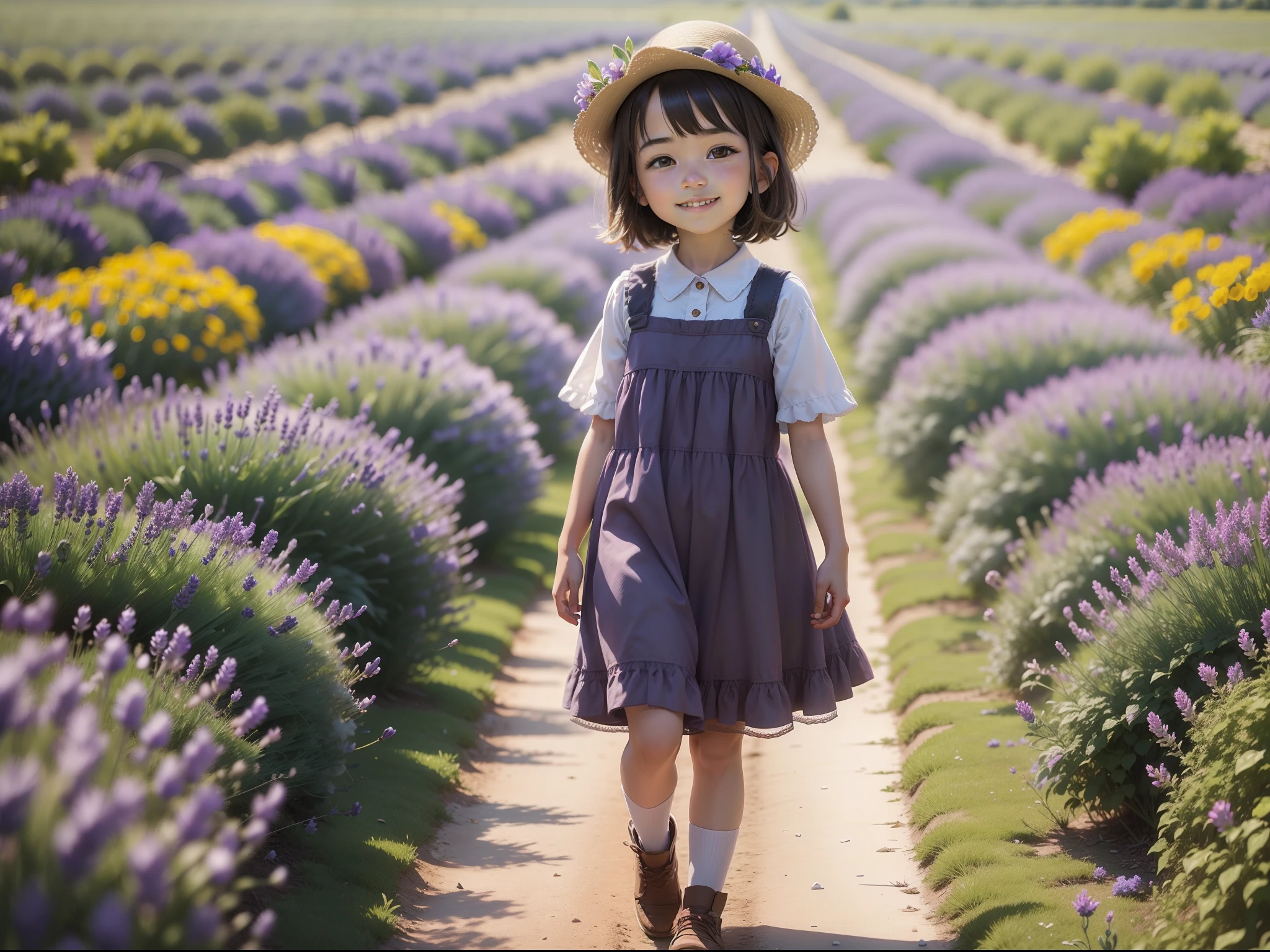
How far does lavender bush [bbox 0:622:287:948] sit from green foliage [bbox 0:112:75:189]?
42.6 feet

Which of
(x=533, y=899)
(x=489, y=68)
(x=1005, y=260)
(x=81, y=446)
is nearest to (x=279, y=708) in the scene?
(x=533, y=899)

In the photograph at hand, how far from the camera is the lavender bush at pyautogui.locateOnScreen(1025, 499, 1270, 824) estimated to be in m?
3.50

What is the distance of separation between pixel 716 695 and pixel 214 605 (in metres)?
1.56

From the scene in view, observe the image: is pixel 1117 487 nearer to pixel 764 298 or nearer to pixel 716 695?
pixel 764 298

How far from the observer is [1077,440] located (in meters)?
6.18

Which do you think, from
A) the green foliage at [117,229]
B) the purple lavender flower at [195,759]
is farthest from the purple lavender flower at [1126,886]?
the green foliage at [117,229]

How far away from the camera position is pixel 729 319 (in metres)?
3.39

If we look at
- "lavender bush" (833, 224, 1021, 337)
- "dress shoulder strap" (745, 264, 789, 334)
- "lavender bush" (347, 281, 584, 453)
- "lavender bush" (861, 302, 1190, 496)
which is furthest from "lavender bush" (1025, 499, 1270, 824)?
"lavender bush" (833, 224, 1021, 337)

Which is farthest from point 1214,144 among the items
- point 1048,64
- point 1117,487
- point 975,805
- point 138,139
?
point 138,139

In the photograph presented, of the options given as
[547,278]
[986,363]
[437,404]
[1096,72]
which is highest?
[1096,72]

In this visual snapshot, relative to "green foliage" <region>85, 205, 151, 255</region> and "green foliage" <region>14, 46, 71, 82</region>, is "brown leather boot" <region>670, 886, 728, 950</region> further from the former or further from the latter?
"green foliage" <region>14, 46, 71, 82</region>

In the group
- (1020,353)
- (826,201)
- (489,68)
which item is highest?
(489,68)

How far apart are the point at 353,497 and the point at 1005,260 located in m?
8.26

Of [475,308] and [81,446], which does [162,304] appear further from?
[81,446]
